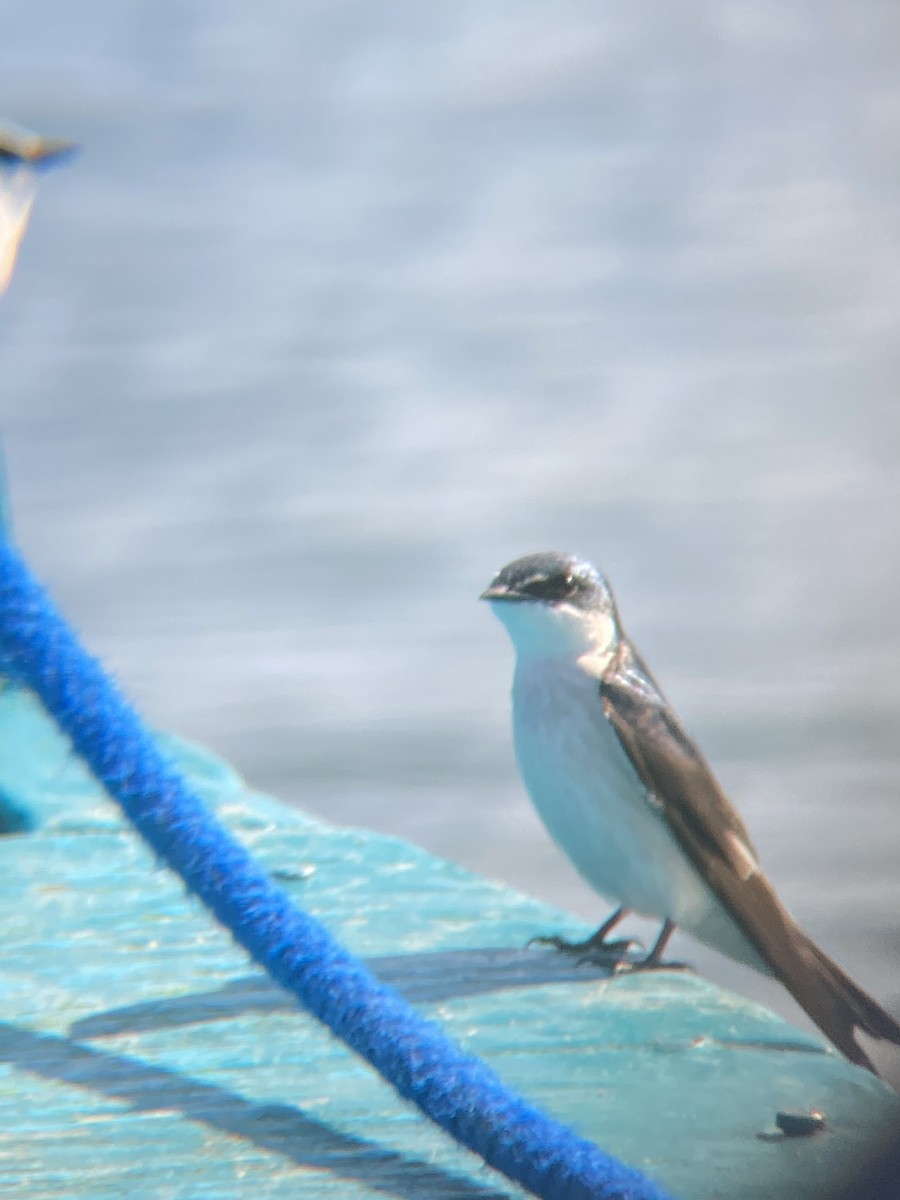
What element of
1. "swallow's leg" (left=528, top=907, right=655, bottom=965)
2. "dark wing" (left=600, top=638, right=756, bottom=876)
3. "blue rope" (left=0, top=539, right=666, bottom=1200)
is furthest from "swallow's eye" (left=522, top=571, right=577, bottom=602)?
"blue rope" (left=0, top=539, right=666, bottom=1200)

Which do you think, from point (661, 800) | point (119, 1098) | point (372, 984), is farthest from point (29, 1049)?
point (661, 800)

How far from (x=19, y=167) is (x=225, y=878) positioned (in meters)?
0.72

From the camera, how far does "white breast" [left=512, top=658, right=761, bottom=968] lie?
158cm

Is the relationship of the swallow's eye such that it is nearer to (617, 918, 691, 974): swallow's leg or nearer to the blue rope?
(617, 918, 691, 974): swallow's leg

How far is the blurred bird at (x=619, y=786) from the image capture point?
156 cm

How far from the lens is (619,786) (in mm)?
1586

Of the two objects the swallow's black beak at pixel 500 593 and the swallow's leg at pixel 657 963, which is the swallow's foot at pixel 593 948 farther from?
the swallow's black beak at pixel 500 593

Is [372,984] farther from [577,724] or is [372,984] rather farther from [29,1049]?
[577,724]

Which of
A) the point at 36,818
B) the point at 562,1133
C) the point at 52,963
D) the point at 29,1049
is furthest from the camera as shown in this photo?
the point at 36,818

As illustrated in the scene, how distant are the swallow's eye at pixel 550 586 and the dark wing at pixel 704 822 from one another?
0.31 ft

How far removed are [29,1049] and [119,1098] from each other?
15 cm

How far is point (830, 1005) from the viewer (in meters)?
1.45

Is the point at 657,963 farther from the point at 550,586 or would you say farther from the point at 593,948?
the point at 550,586

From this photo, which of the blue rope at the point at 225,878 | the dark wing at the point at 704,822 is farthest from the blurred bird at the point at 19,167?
the dark wing at the point at 704,822
